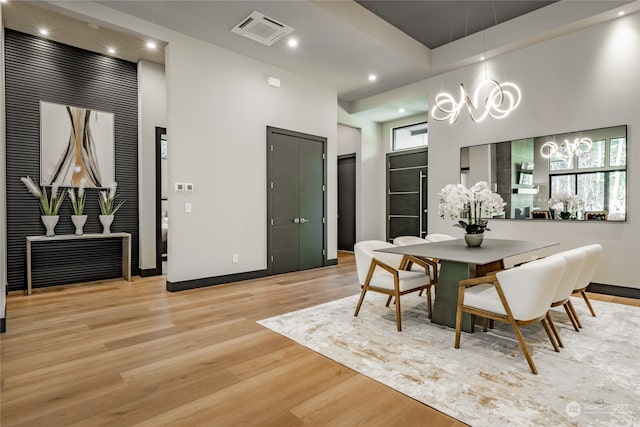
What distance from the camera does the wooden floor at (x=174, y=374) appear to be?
187cm

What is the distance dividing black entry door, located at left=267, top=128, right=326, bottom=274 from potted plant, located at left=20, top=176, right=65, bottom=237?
2.97 metres

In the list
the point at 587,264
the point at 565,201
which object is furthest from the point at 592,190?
the point at 587,264

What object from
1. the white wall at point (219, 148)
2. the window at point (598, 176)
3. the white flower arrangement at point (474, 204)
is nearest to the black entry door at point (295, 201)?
the white wall at point (219, 148)

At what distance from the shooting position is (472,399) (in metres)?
2.00

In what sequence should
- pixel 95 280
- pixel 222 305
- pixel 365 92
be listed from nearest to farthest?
pixel 222 305, pixel 95 280, pixel 365 92

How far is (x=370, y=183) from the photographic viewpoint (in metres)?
8.34

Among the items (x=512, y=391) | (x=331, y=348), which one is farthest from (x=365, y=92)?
(x=512, y=391)

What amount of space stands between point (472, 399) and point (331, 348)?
1089 mm

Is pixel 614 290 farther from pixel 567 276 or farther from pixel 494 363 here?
pixel 494 363

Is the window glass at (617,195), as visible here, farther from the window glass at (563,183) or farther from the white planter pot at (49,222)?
the white planter pot at (49,222)

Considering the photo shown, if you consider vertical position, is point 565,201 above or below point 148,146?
below

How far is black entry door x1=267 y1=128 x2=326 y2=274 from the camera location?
571cm

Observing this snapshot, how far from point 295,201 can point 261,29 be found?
272 centimetres

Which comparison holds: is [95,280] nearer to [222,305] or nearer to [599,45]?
[222,305]
